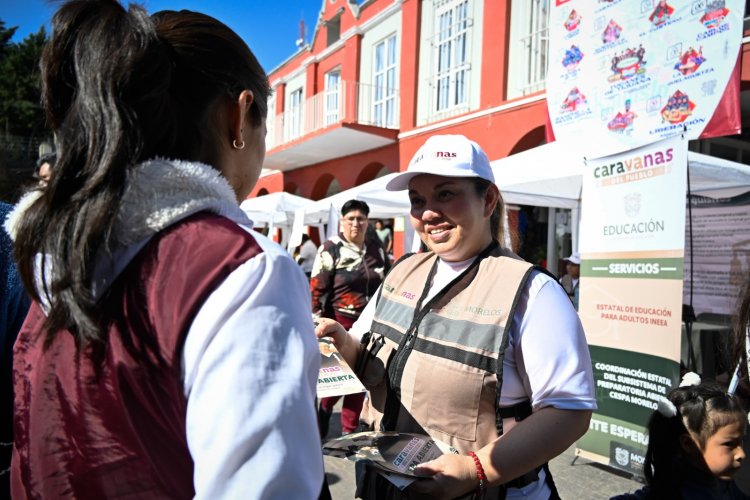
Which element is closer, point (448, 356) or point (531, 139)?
point (448, 356)

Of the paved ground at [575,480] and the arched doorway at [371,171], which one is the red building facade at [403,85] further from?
the paved ground at [575,480]

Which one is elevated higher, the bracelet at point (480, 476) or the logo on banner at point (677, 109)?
the logo on banner at point (677, 109)

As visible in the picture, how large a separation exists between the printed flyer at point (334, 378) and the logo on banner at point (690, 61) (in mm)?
4216

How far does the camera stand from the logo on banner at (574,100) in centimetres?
527

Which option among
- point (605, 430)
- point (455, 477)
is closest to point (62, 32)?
point (455, 477)

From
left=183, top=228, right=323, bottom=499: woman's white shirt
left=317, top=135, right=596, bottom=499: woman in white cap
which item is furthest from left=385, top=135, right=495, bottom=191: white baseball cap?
left=183, top=228, right=323, bottom=499: woman's white shirt

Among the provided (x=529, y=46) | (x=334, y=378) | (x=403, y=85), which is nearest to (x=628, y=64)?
(x=334, y=378)

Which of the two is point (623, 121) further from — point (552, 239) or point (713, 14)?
point (552, 239)

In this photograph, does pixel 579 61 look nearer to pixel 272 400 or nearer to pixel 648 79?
pixel 648 79

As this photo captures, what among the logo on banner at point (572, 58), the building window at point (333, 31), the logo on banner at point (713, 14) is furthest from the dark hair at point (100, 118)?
the building window at point (333, 31)

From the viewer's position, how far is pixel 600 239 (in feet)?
12.7

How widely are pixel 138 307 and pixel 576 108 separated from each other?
5.63 m

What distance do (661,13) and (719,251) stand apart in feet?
7.23

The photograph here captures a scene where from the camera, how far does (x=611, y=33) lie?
4953 millimetres
